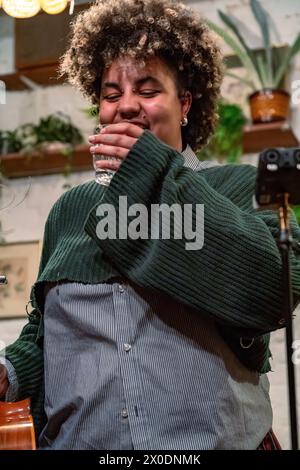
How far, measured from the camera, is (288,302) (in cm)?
87

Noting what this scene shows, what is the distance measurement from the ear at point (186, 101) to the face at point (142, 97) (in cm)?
7

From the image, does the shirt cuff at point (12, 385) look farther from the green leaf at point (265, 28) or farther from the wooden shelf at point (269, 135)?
the green leaf at point (265, 28)

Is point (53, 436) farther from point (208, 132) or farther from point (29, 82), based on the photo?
point (29, 82)

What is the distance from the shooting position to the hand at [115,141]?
1.10m

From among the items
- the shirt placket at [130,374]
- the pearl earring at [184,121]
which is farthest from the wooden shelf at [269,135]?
the shirt placket at [130,374]

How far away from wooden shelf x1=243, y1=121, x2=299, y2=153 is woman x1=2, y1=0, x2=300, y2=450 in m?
1.61

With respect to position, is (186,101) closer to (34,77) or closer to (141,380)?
(141,380)

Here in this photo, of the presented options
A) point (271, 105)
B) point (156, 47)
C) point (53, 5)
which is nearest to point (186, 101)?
point (156, 47)

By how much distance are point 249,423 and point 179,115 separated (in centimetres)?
60

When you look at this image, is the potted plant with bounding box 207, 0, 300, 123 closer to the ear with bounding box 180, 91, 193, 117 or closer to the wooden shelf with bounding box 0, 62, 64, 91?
the wooden shelf with bounding box 0, 62, 64, 91

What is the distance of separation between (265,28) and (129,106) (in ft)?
6.17

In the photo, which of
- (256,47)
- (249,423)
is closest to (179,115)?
(249,423)

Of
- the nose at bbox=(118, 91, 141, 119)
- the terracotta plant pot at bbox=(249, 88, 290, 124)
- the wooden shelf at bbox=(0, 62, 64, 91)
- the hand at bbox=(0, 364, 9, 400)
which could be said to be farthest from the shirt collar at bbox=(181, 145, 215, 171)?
the wooden shelf at bbox=(0, 62, 64, 91)

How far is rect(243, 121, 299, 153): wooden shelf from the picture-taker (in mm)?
2840
